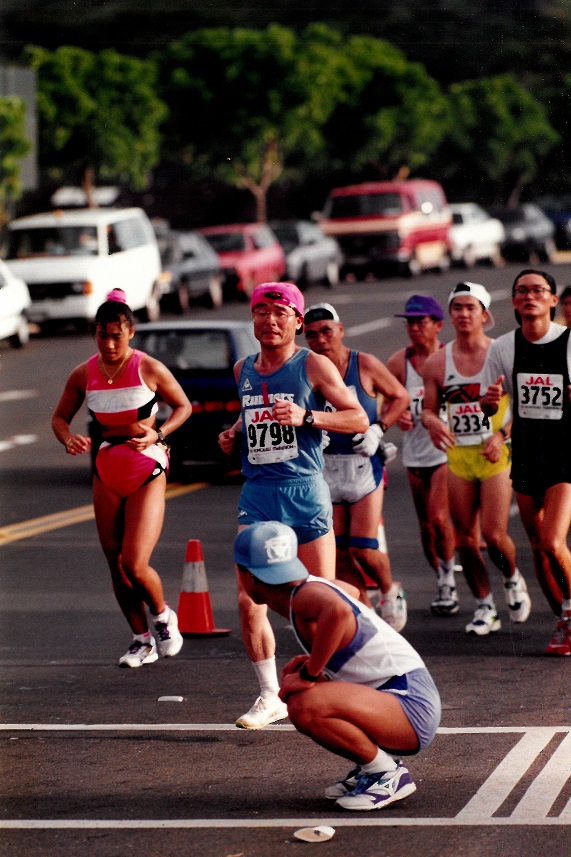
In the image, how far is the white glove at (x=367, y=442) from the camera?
10.3 m

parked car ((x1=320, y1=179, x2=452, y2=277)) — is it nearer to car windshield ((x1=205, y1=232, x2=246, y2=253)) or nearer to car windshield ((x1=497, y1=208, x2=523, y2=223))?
car windshield ((x1=205, y1=232, x2=246, y2=253))

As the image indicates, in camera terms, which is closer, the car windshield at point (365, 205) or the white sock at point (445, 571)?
the white sock at point (445, 571)

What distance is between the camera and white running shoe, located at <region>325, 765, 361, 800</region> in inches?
279

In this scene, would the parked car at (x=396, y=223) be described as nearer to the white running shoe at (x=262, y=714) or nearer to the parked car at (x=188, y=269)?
the parked car at (x=188, y=269)

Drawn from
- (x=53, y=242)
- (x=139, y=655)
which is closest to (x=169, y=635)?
(x=139, y=655)

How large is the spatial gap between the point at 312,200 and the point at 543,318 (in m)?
48.8

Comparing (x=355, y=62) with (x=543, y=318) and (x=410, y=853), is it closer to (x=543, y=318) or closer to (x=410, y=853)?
(x=543, y=318)

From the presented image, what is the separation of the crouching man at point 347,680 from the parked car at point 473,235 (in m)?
29.8

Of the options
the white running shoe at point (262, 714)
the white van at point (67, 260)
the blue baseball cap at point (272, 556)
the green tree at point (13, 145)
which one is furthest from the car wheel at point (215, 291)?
the blue baseball cap at point (272, 556)

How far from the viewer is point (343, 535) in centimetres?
1042

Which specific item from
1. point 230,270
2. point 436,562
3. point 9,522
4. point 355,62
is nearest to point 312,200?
point 355,62

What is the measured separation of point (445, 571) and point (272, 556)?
4424 mm

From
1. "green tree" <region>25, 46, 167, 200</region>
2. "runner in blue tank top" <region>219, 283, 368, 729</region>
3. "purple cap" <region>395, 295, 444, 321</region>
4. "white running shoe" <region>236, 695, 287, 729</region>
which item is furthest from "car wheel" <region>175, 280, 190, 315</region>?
"white running shoe" <region>236, 695, 287, 729</region>

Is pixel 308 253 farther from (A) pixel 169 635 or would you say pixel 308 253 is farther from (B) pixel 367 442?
(A) pixel 169 635
